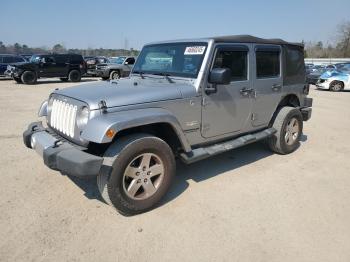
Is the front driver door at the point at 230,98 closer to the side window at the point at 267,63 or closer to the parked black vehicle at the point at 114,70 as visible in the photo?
the side window at the point at 267,63

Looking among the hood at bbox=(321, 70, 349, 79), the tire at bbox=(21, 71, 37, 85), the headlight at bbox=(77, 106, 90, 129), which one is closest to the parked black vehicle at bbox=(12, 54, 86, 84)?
the tire at bbox=(21, 71, 37, 85)

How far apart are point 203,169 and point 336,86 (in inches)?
594

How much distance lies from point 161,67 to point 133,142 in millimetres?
1632

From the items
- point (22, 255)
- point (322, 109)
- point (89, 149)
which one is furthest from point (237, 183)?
point (322, 109)

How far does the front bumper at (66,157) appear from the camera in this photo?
310cm

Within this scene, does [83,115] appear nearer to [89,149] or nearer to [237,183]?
[89,149]

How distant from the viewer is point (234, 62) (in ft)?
15.1

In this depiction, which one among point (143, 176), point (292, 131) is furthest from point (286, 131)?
point (143, 176)

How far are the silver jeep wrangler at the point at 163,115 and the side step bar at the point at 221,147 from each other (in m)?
0.02

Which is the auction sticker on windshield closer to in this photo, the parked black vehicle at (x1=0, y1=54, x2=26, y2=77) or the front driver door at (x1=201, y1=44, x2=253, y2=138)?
the front driver door at (x1=201, y1=44, x2=253, y2=138)

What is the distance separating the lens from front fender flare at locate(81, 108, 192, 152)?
3.17 metres

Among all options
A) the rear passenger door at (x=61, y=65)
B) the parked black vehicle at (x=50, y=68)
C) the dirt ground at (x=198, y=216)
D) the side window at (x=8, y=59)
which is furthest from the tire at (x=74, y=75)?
the dirt ground at (x=198, y=216)

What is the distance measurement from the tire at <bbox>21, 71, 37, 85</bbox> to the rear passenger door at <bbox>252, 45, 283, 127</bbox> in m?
16.7

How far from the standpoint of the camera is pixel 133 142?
11.2 feet
